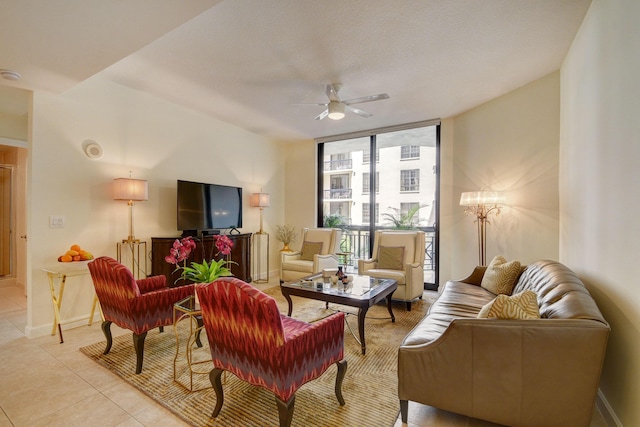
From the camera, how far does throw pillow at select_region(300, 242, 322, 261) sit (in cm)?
497

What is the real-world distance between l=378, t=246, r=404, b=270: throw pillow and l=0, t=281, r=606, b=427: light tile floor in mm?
2282

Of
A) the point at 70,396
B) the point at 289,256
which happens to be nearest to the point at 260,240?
the point at 289,256

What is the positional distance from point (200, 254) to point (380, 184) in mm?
3253

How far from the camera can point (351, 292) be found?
116 inches

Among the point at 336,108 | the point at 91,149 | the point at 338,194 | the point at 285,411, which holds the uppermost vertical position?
the point at 336,108

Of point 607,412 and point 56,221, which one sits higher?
point 56,221

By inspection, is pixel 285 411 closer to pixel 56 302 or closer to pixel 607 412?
pixel 607 412

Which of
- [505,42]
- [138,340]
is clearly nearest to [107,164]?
[138,340]

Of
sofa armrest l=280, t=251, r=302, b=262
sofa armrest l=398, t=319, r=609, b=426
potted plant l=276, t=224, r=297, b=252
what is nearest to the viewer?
sofa armrest l=398, t=319, r=609, b=426

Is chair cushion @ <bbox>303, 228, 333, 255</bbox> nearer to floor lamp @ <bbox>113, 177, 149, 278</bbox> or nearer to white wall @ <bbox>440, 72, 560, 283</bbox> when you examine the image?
white wall @ <bbox>440, 72, 560, 283</bbox>

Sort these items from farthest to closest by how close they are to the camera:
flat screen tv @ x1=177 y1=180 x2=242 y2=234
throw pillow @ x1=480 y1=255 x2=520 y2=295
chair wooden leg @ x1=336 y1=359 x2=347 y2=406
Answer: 1. flat screen tv @ x1=177 y1=180 x2=242 y2=234
2. throw pillow @ x1=480 y1=255 x2=520 y2=295
3. chair wooden leg @ x1=336 y1=359 x2=347 y2=406

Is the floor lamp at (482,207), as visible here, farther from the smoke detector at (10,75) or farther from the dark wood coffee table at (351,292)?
the smoke detector at (10,75)

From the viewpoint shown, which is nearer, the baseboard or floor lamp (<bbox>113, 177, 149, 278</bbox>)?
the baseboard

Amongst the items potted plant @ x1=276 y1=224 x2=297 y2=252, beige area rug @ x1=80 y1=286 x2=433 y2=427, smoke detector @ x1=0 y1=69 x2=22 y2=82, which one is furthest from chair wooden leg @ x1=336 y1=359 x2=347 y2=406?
potted plant @ x1=276 y1=224 x2=297 y2=252
